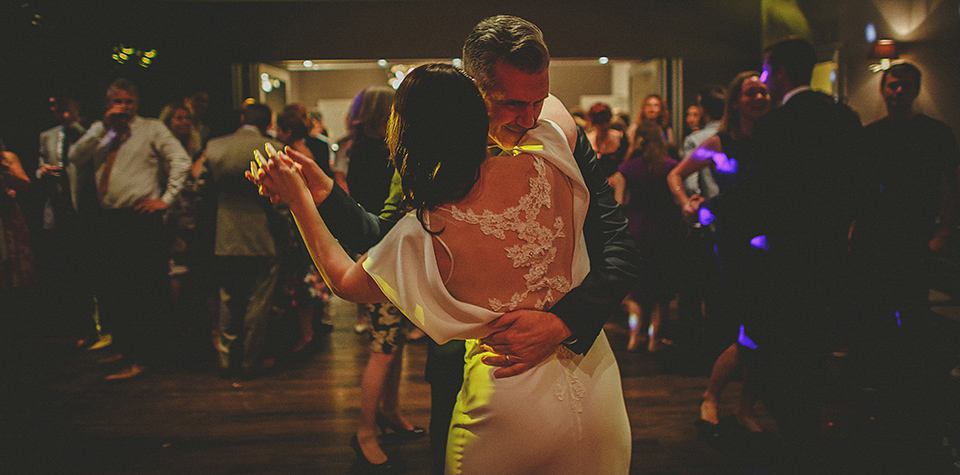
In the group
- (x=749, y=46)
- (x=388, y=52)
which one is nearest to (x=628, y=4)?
(x=749, y=46)

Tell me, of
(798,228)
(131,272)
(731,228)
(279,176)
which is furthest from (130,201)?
(798,228)

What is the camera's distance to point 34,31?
4723mm

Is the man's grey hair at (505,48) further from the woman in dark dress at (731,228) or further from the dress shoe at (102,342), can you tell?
the dress shoe at (102,342)

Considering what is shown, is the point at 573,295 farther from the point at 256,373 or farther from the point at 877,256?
the point at 256,373

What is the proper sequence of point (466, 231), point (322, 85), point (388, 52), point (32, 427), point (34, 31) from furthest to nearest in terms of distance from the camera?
point (322, 85), point (388, 52), point (34, 31), point (32, 427), point (466, 231)

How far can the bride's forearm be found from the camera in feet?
4.12

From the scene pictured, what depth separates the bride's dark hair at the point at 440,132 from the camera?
1.19m

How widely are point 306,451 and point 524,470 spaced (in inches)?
80.1

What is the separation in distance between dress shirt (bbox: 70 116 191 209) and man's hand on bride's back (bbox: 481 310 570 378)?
11.3ft

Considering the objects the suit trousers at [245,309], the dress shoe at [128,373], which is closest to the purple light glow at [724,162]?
the suit trousers at [245,309]

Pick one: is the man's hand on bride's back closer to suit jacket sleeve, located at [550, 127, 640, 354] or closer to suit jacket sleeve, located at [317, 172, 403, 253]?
suit jacket sleeve, located at [550, 127, 640, 354]

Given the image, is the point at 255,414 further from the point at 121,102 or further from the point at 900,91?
the point at 900,91

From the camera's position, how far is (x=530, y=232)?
4.09 ft

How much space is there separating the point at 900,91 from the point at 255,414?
3.72 m
